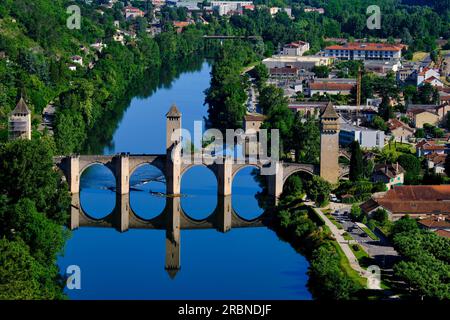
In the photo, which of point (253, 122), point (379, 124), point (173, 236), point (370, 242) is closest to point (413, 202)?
point (370, 242)

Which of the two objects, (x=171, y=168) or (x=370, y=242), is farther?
(x=171, y=168)

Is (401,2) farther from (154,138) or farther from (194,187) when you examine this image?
(194,187)

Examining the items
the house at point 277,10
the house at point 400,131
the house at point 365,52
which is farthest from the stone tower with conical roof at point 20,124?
the house at point 277,10

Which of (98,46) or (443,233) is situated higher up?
(98,46)

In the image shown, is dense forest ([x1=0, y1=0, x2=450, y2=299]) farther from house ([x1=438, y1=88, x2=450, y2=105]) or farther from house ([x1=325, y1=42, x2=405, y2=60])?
house ([x1=325, y1=42, x2=405, y2=60])

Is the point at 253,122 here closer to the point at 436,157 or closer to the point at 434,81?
the point at 436,157

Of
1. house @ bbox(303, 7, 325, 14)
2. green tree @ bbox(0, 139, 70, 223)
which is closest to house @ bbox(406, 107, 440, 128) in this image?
green tree @ bbox(0, 139, 70, 223)
